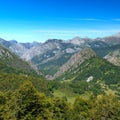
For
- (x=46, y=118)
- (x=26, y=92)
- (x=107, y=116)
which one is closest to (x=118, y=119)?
(x=107, y=116)

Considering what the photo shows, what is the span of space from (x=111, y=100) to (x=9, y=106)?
38.5 meters

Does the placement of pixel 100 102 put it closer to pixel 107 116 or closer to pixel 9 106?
pixel 107 116

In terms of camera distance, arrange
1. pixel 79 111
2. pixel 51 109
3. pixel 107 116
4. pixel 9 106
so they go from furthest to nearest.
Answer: pixel 79 111 → pixel 51 109 → pixel 107 116 → pixel 9 106

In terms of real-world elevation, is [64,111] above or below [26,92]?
below

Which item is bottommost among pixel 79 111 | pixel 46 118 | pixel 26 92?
pixel 79 111

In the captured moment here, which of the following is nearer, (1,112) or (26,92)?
(26,92)

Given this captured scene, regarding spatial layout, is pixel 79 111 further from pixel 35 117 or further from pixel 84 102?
pixel 35 117

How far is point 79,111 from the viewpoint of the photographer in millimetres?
139875

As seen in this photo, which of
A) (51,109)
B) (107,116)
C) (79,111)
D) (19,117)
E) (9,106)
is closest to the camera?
(19,117)

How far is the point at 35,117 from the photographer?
311 ft

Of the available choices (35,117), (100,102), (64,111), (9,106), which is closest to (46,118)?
(35,117)

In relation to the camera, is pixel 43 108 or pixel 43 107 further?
pixel 43 107

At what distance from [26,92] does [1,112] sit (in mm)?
15633

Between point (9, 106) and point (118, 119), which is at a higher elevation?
point (9, 106)
